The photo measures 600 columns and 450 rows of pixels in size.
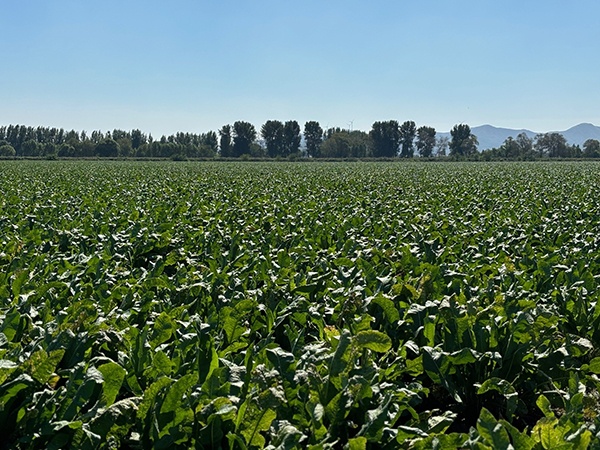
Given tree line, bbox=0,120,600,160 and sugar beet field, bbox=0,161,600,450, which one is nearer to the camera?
sugar beet field, bbox=0,161,600,450

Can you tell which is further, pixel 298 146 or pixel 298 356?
pixel 298 146

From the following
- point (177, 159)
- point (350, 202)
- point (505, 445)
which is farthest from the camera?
point (177, 159)

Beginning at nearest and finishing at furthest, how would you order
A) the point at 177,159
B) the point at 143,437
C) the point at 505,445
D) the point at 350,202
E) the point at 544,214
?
the point at 505,445 < the point at 143,437 < the point at 544,214 < the point at 350,202 < the point at 177,159

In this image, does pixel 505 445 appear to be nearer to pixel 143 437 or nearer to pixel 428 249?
pixel 143 437

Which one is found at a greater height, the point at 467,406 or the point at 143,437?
the point at 143,437

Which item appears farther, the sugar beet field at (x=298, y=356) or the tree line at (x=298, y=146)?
the tree line at (x=298, y=146)

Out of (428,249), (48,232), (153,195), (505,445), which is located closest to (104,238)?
(48,232)

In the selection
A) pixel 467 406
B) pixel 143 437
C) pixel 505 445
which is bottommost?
pixel 467 406

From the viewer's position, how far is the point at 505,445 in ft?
5.94

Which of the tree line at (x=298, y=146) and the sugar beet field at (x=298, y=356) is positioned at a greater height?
the tree line at (x=298, y=146)

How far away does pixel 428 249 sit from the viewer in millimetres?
6051

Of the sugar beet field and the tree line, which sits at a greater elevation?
the tree line

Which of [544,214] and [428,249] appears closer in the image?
[428,249]

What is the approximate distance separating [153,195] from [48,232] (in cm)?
811
